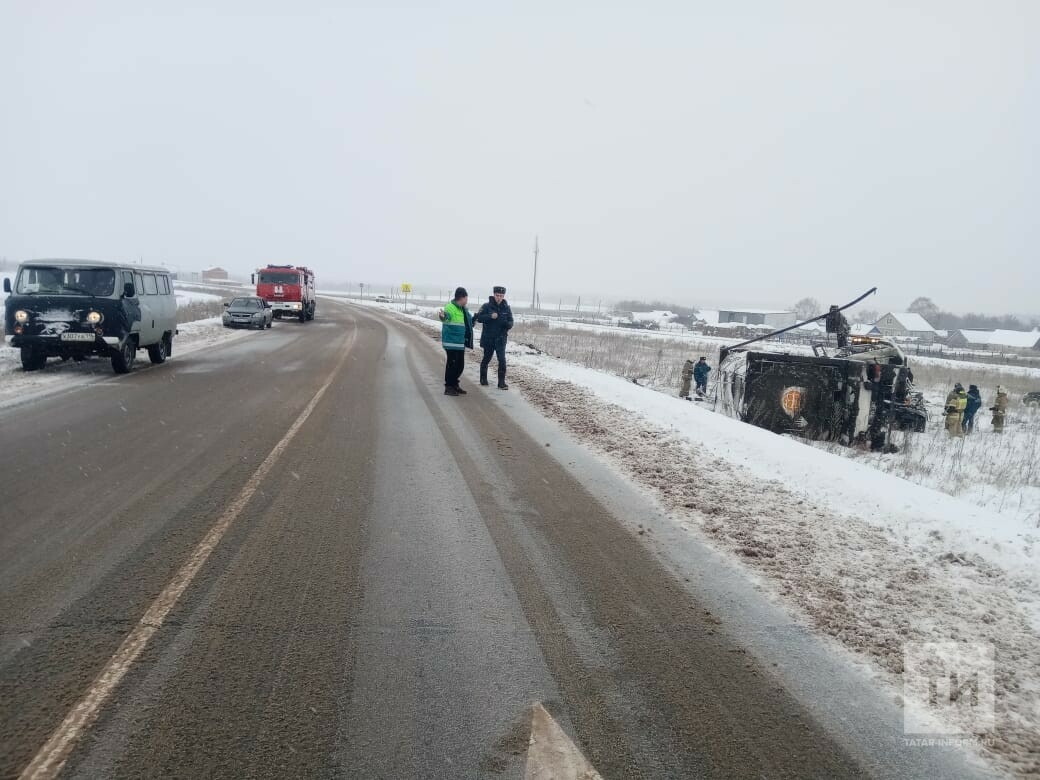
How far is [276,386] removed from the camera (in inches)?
457

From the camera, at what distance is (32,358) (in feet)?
39.9

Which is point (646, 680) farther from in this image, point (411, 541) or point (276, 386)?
point (276, 386)

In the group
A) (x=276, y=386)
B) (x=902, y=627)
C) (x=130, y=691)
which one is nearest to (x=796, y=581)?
(x=902, y=627)

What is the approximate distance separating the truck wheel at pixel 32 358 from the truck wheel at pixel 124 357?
128 cm

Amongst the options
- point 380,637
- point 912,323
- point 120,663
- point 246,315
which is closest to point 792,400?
point 380,637

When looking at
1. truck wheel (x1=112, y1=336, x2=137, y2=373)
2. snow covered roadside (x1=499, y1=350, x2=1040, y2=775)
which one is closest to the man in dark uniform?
snow covered roadside (x1=499, y1=350, x2=1040, y2=775)

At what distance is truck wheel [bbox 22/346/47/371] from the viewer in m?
12.1

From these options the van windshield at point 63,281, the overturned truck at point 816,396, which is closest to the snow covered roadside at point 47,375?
the van windshield at point 63,281

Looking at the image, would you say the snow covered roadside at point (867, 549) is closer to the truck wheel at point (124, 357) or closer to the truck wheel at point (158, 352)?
the truck wheel at point (124, 357)

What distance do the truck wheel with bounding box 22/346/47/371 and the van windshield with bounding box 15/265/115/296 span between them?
113cm

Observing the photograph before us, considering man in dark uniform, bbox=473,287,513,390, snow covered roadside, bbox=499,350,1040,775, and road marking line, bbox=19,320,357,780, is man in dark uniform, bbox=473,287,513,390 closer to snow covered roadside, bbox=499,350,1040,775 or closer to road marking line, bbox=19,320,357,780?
snow covered roadside, bbox=499,350,1040,775

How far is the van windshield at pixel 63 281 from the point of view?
40.0 ft

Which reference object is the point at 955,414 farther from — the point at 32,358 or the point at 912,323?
the point at 912,323

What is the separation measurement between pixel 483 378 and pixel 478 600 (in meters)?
9.77
